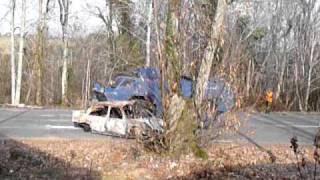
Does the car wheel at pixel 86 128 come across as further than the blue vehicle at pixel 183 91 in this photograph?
Yes

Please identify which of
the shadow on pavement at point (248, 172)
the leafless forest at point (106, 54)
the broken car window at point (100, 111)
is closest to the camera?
the shadow on pavement at point (248, 172)

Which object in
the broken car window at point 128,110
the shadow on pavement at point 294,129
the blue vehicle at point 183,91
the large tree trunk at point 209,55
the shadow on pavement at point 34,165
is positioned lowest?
the shadow on pavement at point 34,165

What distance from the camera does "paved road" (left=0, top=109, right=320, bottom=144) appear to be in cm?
1518

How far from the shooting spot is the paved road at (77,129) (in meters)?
15.2

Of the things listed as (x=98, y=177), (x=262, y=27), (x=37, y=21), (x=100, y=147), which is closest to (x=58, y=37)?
(x=37, y=21)

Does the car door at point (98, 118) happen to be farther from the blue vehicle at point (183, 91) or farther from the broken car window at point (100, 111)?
the blue vehicle at point (183, 91)

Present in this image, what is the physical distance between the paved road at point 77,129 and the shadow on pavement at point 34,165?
1.94 meters

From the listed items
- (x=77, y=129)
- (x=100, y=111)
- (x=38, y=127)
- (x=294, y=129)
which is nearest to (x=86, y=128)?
(x=77, y=129)

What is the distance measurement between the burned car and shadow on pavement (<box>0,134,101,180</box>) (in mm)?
1577

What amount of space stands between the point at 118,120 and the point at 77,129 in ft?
7.31

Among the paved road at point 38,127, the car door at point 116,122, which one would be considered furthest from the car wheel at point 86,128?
the car door at point 116,122

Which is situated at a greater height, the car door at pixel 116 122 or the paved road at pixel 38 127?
the car door at pixel 116 122

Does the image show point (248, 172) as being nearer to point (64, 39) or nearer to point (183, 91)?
point (183, 91)

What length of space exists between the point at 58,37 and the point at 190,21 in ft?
80.2
